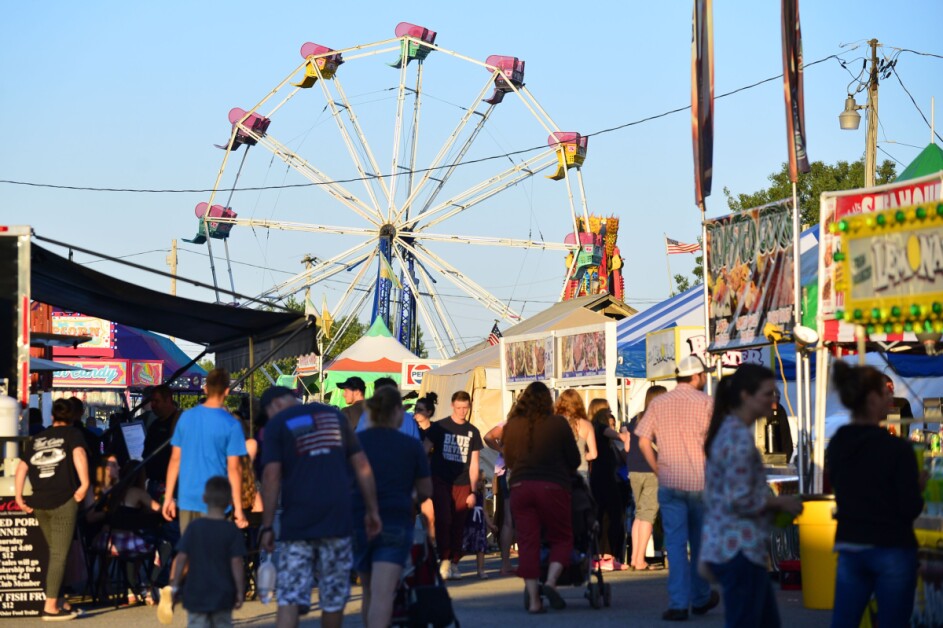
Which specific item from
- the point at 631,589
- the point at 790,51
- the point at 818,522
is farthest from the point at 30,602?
the point at 790,51

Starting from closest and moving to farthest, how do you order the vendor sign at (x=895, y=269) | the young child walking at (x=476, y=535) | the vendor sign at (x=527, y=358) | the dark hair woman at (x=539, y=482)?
the vendor sign at (x=895, y=269)
the dark hair woman at (x=539, y=482)
the young child walking at (x=476, y=535)
the vendor sign at (x=527, y=358)

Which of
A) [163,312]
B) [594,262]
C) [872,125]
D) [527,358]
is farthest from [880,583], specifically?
[594,262]

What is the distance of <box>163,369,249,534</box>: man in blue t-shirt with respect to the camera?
30.6ft

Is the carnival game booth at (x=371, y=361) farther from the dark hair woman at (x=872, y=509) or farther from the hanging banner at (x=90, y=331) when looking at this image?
the dark hair woman at (x=872, y=509)

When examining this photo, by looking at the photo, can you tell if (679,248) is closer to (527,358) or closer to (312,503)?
(527,358)

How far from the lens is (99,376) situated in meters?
39.7

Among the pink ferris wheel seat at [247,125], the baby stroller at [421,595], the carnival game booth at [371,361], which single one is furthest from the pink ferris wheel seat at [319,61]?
the baby stroller at [421,595]

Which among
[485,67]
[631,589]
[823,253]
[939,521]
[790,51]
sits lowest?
[631,589]

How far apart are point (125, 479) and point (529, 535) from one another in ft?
10.7

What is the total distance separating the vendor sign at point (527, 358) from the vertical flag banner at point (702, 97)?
4023 millimetres

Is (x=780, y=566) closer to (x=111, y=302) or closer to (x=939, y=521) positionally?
(x=939, y=521)

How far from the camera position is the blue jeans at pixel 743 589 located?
564 centimetres

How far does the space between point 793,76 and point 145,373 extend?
32.3 meters

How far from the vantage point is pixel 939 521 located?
23.9ft
